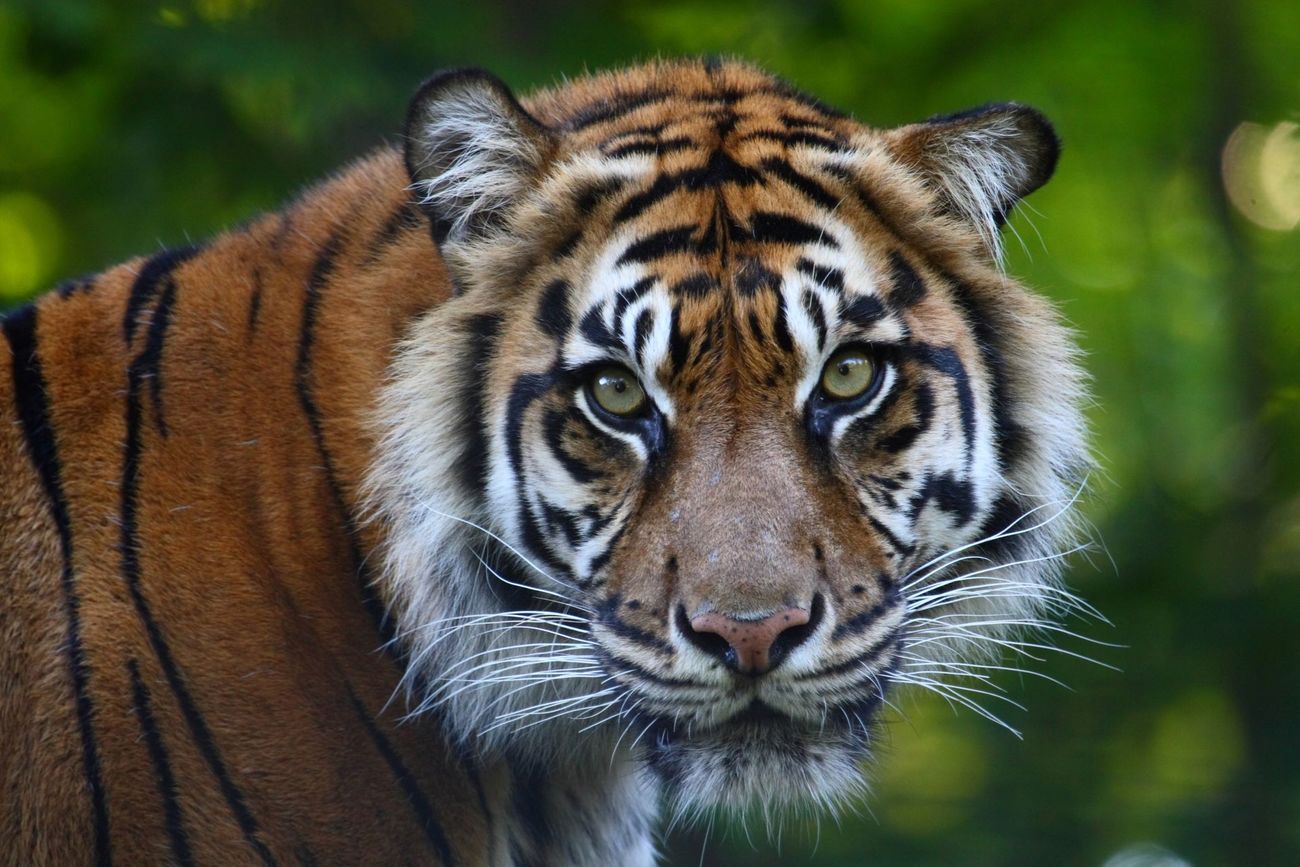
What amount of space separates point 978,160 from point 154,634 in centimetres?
206

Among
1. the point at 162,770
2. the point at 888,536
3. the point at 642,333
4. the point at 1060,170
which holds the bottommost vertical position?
the point at 162,770

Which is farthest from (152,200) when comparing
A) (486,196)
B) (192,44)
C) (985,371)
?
(985,371)

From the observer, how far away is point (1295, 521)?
6.51 m

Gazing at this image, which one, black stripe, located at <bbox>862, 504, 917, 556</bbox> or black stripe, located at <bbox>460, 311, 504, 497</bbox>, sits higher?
black stripe, located at <bbox>460, 311, 504, 497</bbox>

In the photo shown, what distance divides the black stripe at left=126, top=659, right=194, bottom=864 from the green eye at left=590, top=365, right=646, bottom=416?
3.61ft

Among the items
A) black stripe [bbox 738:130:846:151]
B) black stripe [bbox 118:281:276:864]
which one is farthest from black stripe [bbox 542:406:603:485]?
black stripe [bbox 118:281:276:864]

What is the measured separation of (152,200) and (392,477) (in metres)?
3.62

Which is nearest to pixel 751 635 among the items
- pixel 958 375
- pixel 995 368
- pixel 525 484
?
pixel 525 484

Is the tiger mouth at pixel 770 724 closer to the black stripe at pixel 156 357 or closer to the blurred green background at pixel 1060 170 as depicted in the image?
the black stripe at pixel 156 357

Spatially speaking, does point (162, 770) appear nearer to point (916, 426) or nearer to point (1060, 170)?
point (916, 426)

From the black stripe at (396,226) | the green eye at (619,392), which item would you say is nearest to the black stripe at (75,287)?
the black stripe at (396,226)

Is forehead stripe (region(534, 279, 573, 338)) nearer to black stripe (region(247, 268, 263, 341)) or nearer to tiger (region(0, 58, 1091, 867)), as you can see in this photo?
tiger (region(0, 58, 1091, 867))

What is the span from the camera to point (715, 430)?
279 centimetres

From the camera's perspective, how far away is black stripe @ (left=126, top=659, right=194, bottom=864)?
2.80 meters
